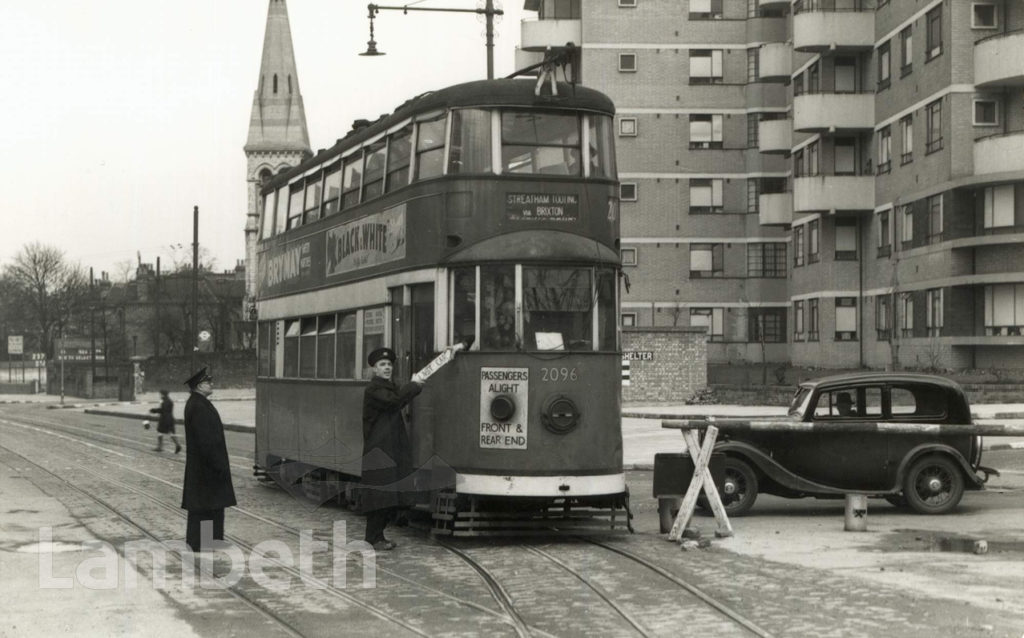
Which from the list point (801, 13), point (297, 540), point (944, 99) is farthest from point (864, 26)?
point (297, 540)

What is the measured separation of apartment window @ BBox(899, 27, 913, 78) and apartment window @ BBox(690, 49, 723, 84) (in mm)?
16233

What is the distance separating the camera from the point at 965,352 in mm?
43219

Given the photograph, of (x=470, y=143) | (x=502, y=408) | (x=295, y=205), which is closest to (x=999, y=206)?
(x=295, y=205)

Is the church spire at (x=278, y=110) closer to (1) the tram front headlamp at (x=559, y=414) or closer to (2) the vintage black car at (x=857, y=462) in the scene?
(2) the vintage black car at (x=857, y=462)

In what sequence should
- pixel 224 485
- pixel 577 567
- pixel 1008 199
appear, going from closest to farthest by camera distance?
pixel 577 567 → pixel 224 485 → pixel 1008 199

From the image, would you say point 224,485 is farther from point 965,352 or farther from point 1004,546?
point 965,352

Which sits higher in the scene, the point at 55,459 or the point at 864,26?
the point at 864,26

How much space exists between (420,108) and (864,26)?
130 ft

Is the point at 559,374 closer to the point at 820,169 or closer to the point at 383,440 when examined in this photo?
the point at 383,440

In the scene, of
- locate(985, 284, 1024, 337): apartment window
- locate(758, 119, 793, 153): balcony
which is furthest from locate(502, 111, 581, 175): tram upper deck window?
locate(758, 119, 793, 153): balcony

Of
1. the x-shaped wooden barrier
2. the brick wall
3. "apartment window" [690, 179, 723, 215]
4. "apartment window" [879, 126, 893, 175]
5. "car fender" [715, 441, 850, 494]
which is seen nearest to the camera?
the x-shaped wooden barrier

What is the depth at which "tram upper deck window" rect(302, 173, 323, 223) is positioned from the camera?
18953mm

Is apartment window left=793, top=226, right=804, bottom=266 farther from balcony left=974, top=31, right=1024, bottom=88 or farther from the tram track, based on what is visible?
the tram track

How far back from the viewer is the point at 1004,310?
4222cm
